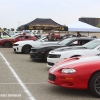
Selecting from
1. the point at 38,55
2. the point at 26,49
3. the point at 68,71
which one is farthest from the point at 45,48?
the point at 68,71

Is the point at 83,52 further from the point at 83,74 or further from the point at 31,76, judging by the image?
the point at 83,74

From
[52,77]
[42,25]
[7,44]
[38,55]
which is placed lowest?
[7,44]

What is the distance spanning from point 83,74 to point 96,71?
0.31 metres

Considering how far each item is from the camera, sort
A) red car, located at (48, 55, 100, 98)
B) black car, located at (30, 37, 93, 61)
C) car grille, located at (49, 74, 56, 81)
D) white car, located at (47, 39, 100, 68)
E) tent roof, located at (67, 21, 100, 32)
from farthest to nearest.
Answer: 1. tent roof, located at (67, 21, 100, 32)
2. black car, located at (30, 37, 93, 61)
3. white car, located at (47, 39, 100, 68)
4. car grille, located at (49, 74, 56, 81)
5. red car, located at (48, 55, 100, 98)

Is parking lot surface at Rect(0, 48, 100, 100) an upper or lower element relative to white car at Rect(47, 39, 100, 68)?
lower

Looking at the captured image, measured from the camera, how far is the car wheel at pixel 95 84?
6.19 metres

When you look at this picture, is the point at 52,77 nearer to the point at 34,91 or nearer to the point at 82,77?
the point at 34,91

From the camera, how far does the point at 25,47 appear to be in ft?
63.0

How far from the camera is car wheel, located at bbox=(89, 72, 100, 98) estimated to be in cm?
619

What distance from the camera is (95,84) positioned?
A: 620 centimetres

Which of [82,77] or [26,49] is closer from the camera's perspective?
[82,77]

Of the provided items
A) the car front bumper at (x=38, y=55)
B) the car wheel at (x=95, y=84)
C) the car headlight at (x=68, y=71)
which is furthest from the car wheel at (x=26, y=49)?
the car wheel at (x=95, y=84)

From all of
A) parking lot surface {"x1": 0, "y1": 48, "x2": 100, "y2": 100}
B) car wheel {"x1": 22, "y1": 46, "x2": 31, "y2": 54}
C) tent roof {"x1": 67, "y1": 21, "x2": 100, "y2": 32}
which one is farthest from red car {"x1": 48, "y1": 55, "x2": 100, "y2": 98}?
tent roof {"x1": 67, "y1": 21, "x2": 100, "y2": 32}

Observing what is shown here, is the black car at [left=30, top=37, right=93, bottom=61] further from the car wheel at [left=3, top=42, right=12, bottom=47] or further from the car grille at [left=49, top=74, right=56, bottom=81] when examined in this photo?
the car wheel at [left=3, top=42, right=12, bottom=47]
